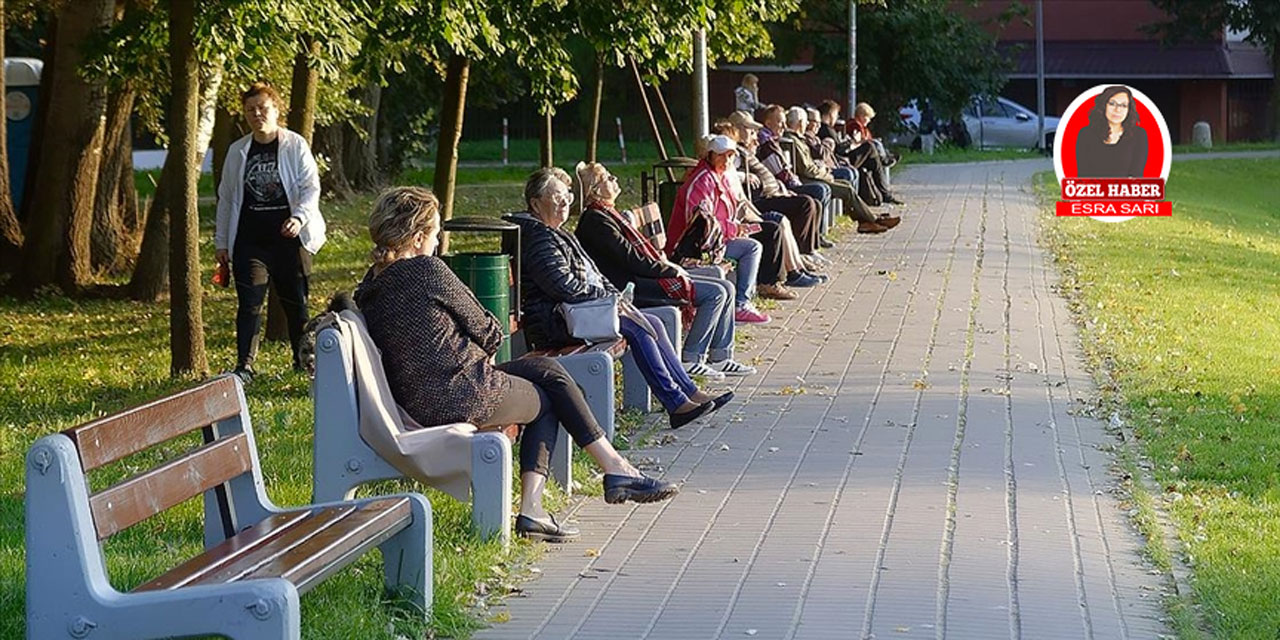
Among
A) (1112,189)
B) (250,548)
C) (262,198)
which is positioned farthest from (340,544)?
(1112,189)

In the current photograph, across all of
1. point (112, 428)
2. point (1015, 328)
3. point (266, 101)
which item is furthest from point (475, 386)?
point (1015, 328)

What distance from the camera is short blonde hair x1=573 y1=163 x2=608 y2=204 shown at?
1075cm

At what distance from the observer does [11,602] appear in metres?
5.93

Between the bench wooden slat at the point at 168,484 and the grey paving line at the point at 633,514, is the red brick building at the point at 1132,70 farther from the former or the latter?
the bench wooden slat at the point at 168,484

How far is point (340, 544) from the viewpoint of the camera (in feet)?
17.8

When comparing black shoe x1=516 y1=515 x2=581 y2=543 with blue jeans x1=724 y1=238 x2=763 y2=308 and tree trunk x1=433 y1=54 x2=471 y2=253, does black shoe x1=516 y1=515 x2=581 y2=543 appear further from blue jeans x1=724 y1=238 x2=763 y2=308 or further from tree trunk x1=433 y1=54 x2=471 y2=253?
tree trunk x1=433 y1=54 x2=471 y2=253

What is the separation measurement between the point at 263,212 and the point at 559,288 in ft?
9.62

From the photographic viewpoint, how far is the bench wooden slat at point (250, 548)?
5008 mm

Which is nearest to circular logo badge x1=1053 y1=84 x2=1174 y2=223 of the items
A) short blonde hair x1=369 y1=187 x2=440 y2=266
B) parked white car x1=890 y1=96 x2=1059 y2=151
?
parked white car x1=890 y1=96 x2=1059 y2=151

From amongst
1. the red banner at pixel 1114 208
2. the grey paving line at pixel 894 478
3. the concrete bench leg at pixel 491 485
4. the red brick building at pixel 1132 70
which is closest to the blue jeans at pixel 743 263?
the grey paving line at pixel 894 478

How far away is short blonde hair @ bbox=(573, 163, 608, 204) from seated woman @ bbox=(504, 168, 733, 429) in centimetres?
102

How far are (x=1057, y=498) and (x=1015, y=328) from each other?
6176mm

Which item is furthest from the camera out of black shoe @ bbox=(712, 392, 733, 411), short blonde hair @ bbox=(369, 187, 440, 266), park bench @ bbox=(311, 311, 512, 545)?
black shoe @ bbox=(712, 392, 733, 411)

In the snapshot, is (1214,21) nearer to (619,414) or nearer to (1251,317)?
(1251,317)
